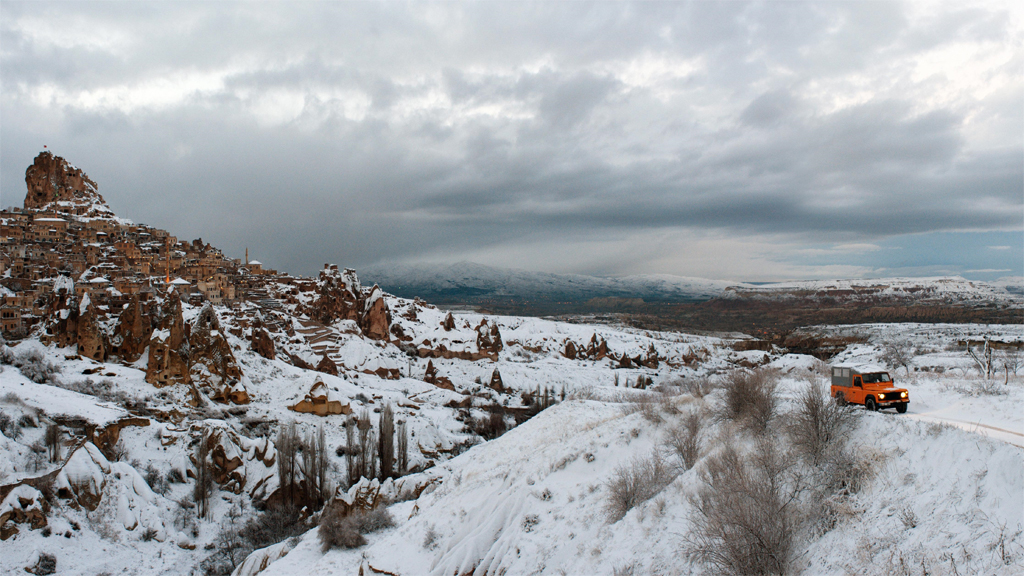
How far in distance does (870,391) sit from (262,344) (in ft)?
204

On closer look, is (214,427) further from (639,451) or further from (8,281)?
(8,281)

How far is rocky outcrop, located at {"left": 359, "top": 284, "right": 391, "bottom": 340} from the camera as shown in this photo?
87.6 m

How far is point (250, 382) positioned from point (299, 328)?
29616mm

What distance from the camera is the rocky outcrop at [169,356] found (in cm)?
4203

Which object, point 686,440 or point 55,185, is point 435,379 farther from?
point 55,185

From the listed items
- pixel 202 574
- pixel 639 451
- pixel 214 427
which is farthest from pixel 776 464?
pixel 214 427

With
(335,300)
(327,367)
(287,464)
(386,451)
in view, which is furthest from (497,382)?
(287,464)

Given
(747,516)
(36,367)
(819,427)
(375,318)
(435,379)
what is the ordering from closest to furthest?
(747,516) → (819,427) → (36,367) → (435,379) → (375,318)

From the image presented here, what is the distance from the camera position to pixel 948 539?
31.7 feet

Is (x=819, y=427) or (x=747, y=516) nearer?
(x=747, y=516)

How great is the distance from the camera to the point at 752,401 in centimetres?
1870

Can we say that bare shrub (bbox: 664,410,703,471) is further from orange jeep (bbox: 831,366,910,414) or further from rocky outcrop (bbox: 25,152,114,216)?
→ rocky outcrop (bbox: 25,152,114,216)

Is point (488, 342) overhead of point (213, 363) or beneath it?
beneath

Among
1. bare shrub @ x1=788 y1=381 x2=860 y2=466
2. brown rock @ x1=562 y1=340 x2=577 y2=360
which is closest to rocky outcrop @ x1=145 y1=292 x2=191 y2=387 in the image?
bare shrub @ x1=788 y1=381 x2=860 y2=466
